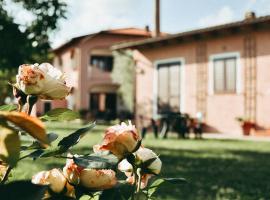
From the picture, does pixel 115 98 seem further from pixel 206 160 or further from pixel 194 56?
pixel 206 160

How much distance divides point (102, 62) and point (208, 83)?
14.5 m

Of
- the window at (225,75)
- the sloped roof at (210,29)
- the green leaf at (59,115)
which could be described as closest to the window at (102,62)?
the sloped roof at (210,29)

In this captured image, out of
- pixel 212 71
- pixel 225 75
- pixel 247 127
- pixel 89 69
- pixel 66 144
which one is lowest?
pixel 247 127

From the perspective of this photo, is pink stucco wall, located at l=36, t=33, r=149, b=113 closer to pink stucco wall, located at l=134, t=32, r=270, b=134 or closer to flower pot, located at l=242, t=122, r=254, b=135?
pink stucco wall, located at l=134, t=32, r=270, b=134

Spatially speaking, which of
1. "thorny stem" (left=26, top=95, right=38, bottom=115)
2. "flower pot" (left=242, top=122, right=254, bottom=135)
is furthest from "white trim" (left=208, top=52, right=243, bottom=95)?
"thorny stem" (left=26, top=95, right=38, bottom=115)

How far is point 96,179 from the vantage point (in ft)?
3.01

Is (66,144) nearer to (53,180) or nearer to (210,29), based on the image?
(53,180)

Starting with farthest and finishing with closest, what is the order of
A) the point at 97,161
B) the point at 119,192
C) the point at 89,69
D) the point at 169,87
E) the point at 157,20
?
the point at 89,69 < the point at 157,20 < the point at 169,87 < the point at 119,192 < the point at 97,161

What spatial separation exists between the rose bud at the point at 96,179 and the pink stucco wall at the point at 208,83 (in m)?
14.3

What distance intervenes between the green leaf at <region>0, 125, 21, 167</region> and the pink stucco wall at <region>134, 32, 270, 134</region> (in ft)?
47.8

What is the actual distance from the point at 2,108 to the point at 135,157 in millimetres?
317

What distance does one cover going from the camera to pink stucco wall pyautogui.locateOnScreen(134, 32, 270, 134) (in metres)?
14.7

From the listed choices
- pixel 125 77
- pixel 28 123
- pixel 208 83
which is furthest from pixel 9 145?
pixel 125 77

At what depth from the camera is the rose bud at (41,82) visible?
0.94 m
